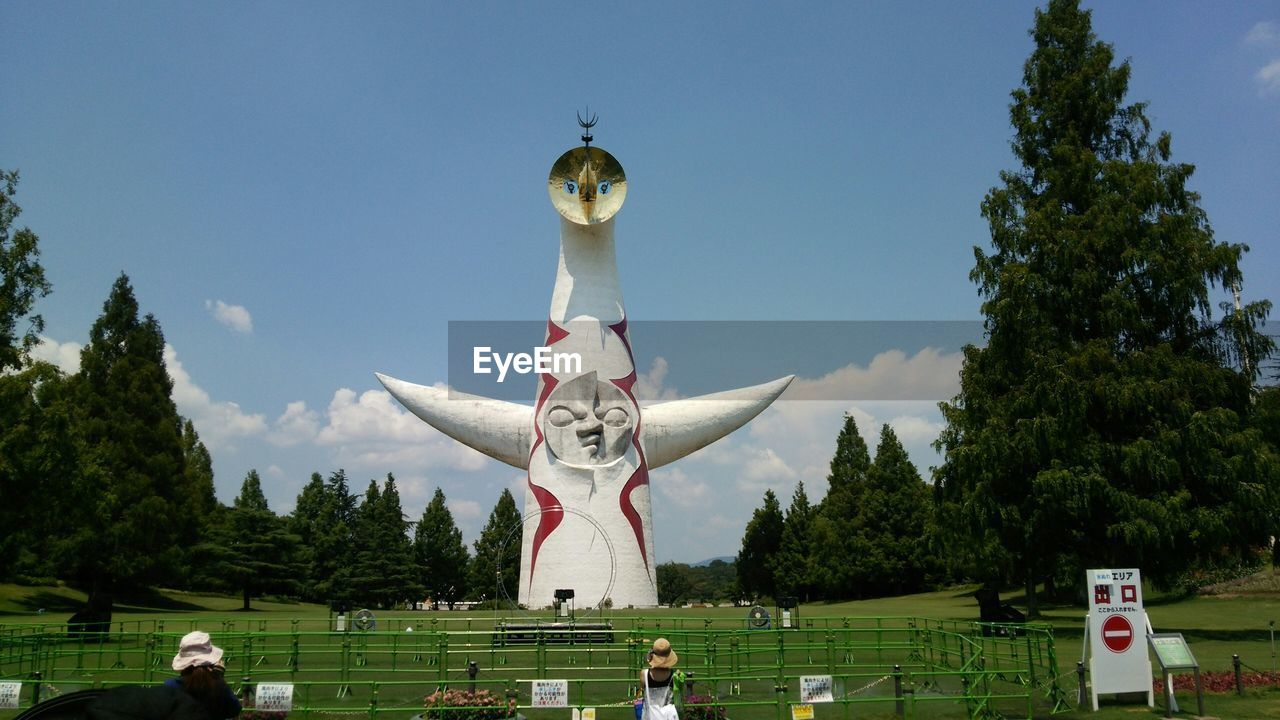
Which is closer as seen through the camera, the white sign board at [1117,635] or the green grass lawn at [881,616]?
the white sign board at [1117,635]

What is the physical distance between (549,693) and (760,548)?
4997 cm

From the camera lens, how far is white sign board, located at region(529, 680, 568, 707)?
387 inches

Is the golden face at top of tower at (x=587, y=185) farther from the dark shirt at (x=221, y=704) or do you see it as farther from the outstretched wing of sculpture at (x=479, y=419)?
the dark shirt at (x=221, y=704)

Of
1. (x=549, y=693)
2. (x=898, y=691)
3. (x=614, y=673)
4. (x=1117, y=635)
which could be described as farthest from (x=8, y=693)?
(x=1117, y=635)

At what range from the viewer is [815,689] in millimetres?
9852

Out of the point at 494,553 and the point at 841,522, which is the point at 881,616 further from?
the point at 494,553

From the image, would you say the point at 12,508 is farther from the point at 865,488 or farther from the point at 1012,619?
the point at 865,488

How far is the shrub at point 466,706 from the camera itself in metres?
10.1

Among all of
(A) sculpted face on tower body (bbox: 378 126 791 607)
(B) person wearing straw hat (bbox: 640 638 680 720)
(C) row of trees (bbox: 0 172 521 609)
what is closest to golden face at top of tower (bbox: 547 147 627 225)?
(A) sculpted face on tower body (bbox: 378 126 791 607)

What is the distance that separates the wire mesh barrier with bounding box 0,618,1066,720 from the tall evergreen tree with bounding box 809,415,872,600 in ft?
90.8

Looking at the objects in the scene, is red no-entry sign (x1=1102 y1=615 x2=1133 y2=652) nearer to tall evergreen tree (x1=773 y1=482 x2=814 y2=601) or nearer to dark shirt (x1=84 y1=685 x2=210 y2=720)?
dark shirt (x1=84 y1=685 x2=210 y2=720)

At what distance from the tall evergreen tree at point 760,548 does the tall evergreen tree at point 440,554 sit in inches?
660

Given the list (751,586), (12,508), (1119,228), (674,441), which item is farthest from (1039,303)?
(751,586)

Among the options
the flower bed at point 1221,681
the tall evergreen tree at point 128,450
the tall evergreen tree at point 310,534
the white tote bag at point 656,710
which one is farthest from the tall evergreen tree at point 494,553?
the white tote bag at point 656,710
